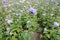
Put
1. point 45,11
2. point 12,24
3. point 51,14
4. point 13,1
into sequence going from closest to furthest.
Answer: point 12,24 → point 51,14 → point 45,11 → point 13,1

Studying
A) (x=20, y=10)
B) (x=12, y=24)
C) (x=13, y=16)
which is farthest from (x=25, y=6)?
(x=12, y=24)

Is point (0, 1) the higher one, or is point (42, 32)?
point (0, 1)

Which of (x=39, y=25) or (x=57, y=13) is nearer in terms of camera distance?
(x=39, y=25)

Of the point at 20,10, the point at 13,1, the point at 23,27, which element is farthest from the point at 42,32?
the point at 13,1

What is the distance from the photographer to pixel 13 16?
2793 mm

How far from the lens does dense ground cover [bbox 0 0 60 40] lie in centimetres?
259

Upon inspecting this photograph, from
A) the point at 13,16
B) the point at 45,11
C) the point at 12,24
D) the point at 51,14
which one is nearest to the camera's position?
the point at 12,24

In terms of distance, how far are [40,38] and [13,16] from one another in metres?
0.57

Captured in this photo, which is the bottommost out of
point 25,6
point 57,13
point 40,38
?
point 40,38

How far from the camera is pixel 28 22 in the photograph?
2.66 m

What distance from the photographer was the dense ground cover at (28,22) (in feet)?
8.51

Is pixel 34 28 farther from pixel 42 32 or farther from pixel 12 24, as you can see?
pixel 12 24

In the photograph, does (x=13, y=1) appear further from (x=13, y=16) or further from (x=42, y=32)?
(x=42, y=32)

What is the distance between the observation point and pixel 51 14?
2.97m
